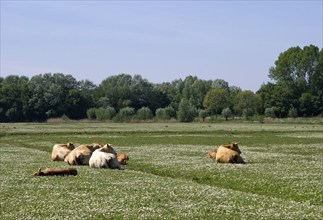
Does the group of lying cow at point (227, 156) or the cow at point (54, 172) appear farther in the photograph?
the group of lying cow at point (227, 156)

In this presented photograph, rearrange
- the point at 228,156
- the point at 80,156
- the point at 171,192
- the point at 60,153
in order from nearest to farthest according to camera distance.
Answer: the point at 171,192 < the point at 80,156 < the point at 228,156 < the point at 60,153

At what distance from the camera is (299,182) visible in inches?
900

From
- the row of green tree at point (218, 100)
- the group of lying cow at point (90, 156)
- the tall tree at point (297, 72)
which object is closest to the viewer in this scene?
the group of lying cow at point (90, 156)

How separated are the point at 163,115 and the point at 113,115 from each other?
558 inches

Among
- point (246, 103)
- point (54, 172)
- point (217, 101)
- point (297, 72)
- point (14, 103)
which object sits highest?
point (297, 72)

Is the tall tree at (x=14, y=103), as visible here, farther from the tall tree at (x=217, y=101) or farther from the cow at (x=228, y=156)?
the cow at (x=228, y=156)

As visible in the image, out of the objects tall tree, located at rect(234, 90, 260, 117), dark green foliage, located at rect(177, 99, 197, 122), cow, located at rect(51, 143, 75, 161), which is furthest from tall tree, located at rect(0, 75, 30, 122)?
cow, located at rect(51, 143, 75, 161)

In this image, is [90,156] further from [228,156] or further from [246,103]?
[246,103]

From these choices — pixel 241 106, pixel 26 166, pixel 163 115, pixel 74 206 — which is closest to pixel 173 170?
pixel 26 166

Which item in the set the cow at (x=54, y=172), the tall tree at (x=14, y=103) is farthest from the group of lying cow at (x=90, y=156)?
the tall tree at (x=14, y=103)

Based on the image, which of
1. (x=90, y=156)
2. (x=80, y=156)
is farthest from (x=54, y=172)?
(x=90, y=156)

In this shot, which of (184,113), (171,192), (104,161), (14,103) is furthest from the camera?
(14,103)

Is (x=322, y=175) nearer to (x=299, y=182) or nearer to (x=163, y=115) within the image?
(x=299, y=182)

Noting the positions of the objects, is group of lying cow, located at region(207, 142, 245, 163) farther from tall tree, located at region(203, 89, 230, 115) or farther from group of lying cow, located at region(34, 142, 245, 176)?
tall tree, located at region(203, 89, 230, 115)
